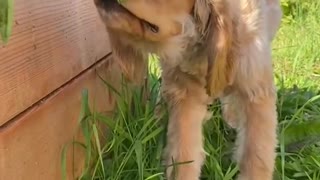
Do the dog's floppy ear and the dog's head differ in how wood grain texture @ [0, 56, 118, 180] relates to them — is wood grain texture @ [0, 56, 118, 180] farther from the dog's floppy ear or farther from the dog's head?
the dog's floppy ear

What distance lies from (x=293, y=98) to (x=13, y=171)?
1.58 meters

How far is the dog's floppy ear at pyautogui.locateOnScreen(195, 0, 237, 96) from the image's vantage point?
72.9 inches

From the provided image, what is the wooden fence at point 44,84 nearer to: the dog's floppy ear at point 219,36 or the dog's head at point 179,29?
the dog's head at point 179,29

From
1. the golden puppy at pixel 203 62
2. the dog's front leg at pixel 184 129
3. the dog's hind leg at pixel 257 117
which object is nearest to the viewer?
the golden puppy at pixel 203 62

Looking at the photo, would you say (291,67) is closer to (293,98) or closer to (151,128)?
(293,98)

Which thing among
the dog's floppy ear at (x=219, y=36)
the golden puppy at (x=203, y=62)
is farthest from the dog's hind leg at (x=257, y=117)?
the dog's floppy ear at (x=219, y=36)

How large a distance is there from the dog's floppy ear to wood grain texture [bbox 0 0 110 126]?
1.32ft

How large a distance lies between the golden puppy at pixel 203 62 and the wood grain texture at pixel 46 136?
0.21m

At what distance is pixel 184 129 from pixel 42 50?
2.47ft

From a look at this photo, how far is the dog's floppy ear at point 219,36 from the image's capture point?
1851 millimetres

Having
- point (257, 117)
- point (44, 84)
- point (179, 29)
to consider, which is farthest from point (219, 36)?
point (44, 84)

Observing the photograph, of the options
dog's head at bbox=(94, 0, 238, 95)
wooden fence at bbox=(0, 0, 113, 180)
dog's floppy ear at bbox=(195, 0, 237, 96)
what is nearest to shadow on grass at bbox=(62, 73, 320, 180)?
wooden fence at bbox=(0, 0, 113, 180)

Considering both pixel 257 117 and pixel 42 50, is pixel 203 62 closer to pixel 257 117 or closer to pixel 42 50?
pixel 257 117

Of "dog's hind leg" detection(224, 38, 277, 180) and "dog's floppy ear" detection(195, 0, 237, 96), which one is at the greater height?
"dog's floppy ear" detection(195, 0, 237, 96)
